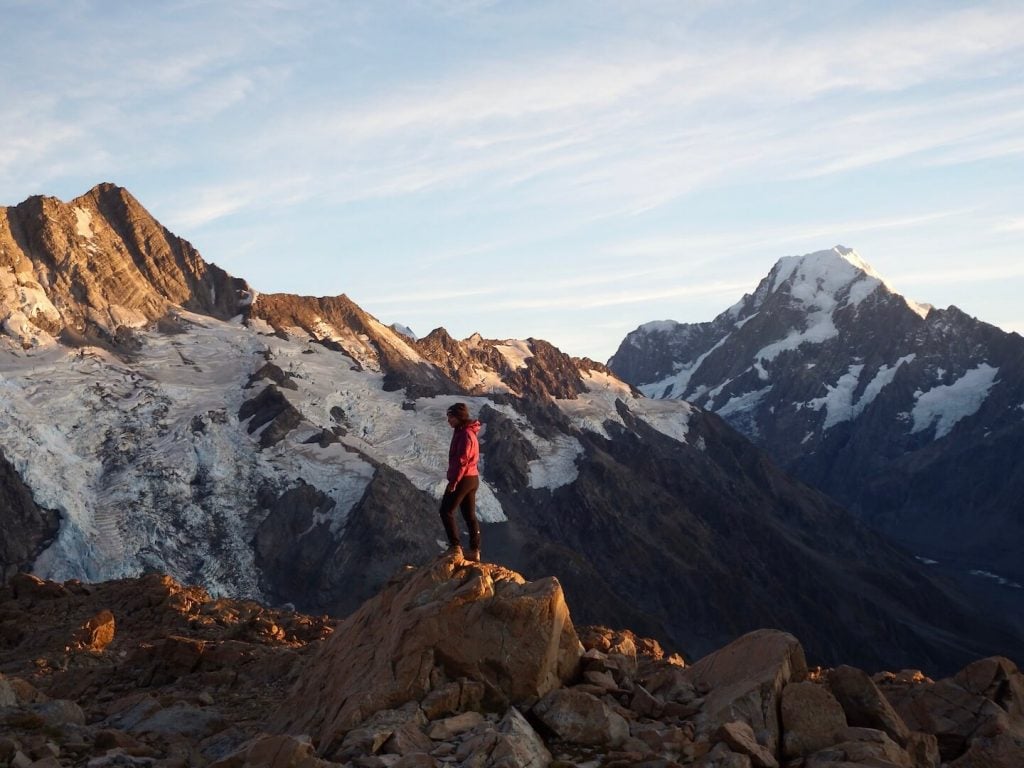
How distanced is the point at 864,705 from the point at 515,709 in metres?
6.13

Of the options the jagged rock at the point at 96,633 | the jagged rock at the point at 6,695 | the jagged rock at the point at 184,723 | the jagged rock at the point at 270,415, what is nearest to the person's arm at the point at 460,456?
the jagged rock at the point at 184,723

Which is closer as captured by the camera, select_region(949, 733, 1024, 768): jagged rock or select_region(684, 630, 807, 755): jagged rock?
select_region(684, 630, 807, 755): jagged rock

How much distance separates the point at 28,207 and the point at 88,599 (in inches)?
6409

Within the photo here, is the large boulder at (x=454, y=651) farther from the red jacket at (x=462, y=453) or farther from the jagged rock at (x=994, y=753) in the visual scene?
the jagged rock at (x=994, y=753)

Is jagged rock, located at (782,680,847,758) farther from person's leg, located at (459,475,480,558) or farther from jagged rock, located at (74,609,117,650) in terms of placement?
jagged rock, located at (74,609,117,650)

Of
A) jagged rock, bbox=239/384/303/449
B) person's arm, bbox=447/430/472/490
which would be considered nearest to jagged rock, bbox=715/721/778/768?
person's arm, bbox=447/430/472/490

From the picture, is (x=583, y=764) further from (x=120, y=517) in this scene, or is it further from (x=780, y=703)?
(x=120, y=517)

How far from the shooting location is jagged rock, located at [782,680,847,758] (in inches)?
810

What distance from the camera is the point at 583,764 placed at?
19.5 metres

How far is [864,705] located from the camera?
71.2 feet

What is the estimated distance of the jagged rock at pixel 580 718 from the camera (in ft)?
67.4

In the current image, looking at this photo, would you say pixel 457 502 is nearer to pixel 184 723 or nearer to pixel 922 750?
pixel 184 723

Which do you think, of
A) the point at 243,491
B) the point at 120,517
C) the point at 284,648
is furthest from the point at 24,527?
the point at 284,648

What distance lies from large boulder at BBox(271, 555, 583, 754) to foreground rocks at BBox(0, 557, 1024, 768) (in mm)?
35
